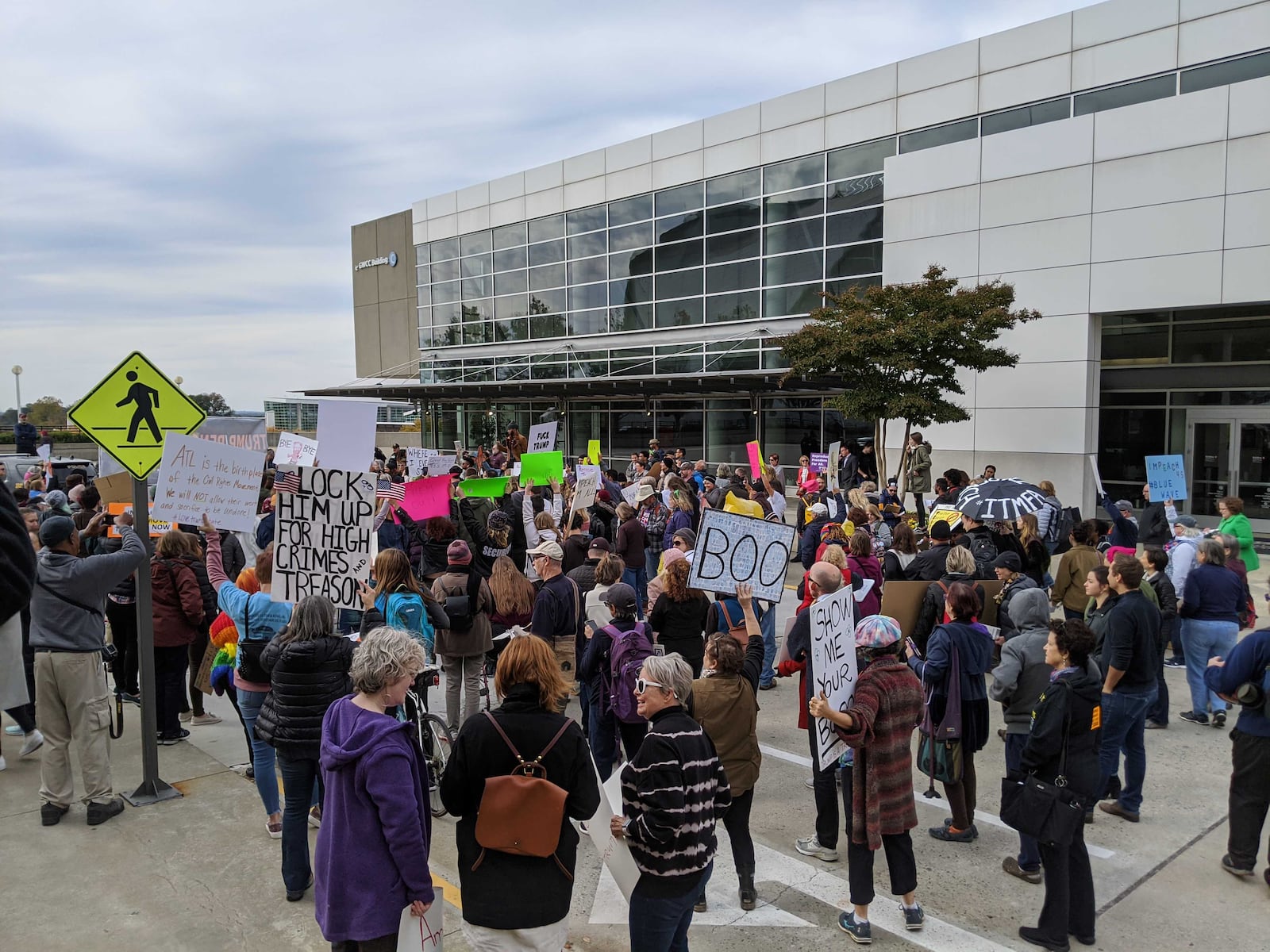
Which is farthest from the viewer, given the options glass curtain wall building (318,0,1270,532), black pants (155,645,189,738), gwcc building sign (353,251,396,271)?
gwcc building sign (353,251,396,271)

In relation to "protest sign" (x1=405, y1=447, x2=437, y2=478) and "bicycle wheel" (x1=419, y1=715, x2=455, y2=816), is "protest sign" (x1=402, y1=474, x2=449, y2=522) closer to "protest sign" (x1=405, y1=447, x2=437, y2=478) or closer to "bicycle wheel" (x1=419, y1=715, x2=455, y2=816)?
"bicycle wheel" (x1=419, y1=715, x2=455, y2=816)

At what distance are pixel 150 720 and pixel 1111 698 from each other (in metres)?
7.12

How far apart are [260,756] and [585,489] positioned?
720 centimetres

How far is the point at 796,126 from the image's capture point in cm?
2567

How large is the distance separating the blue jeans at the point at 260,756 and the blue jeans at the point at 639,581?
17.9ft

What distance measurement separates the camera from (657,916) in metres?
4.00

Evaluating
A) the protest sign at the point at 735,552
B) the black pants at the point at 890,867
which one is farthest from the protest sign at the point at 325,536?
the black pants at the point at 890,867

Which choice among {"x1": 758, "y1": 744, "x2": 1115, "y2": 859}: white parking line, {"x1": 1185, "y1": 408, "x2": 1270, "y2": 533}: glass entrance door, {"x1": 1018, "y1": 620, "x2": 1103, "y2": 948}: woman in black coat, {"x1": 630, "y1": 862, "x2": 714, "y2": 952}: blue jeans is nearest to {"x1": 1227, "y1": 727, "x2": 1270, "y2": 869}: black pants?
{"x1": 758, "y1": 744, "x2": 1115, "y2": 859}: white parking line

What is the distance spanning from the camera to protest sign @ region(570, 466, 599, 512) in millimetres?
12539

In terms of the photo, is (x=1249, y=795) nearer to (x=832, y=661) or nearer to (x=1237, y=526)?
(x=832, y=661)

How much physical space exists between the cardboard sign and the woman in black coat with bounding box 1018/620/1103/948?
11085mm

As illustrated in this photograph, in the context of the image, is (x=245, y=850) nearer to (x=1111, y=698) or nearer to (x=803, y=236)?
(x=1111, y=698)

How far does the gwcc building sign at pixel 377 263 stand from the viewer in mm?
41531

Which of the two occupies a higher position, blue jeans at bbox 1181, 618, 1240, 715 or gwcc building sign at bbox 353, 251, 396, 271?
gwcc building sign at bbox 353, 251, 396, 271
